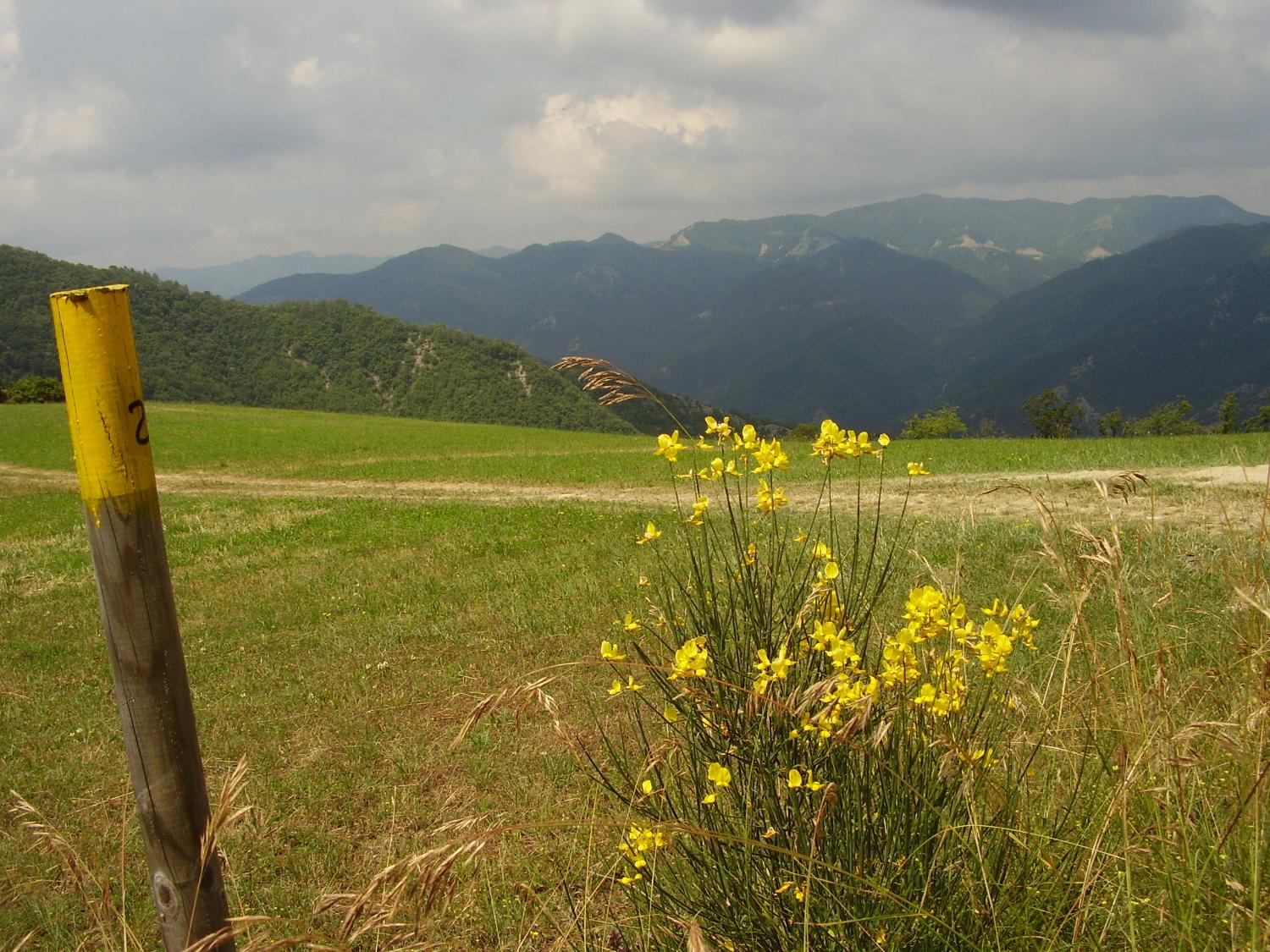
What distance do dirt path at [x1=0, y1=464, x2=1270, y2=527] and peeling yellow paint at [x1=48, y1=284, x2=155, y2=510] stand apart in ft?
7.46

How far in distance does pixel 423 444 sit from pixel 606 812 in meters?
34.5

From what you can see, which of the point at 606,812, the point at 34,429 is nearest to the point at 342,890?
the point at 606,812

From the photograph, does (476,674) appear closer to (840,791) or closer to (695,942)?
(840,791)

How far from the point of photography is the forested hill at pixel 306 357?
104 metres

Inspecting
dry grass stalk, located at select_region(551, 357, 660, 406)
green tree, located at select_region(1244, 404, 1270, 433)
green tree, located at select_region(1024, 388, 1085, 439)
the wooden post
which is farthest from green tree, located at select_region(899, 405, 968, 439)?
the wooden post

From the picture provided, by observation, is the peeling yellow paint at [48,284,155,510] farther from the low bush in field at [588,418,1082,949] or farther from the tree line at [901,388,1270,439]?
the tree line at [901,388,1270,439]

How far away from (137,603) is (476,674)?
4.53m

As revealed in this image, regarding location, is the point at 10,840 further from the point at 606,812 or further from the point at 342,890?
the point at 606,812

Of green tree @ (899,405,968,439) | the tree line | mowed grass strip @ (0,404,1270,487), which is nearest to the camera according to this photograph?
mowed grass strip @ (0,404,1270,487)

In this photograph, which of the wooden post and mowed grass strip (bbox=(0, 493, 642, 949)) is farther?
mowed grass strip (bbox=(0, 493, 642, 949))

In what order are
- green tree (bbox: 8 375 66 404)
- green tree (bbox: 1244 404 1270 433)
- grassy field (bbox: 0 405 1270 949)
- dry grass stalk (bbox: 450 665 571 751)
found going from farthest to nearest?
green tree (bbox: 1244 404 1270 433) < green tree (bbox: 8 375 66 404) < grassy field (bbox: 0 405 1270 949) < dry grass stalk (bbox: 450 665 571 751)

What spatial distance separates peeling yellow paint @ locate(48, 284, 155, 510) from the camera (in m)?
1.98

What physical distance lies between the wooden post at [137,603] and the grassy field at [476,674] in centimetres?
19

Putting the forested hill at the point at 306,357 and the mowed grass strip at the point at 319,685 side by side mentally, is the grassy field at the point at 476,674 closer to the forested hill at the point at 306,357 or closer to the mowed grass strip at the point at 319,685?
the mowed grass strip at the point at 319,685
